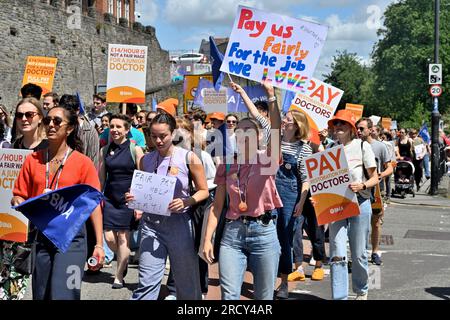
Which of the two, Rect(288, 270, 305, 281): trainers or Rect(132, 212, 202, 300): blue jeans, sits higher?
Rect(132, 212, 202, 300): blue jeans

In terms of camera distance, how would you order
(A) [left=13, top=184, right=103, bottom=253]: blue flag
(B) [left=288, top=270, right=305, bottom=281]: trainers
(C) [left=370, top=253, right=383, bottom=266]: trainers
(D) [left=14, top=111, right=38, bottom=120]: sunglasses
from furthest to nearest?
1. (C) [left=370, top=253, right=383, bottom=266]: trainers
2. (B) [left=288, top=270, right=305, bottom=281]: trainers
3. (D) [left=14, top=111, right=38, bottom=120]: sunglasses
4. (A) [left=13, top=184, right=103, bottom=253]: blue flag

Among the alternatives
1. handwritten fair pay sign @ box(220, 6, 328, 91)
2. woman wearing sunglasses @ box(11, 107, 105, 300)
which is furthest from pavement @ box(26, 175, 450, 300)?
woman wearing sunglasses @ box(11, 107, 105, 300)

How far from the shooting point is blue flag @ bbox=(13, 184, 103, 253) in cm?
486

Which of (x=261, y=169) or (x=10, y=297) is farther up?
(x=261, y=169)

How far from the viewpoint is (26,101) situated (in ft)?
19.7

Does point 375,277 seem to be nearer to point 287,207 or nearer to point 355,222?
point 287,207

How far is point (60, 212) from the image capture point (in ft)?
16.1

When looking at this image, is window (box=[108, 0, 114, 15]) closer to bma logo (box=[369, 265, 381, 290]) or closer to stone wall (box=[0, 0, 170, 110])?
stone wall (box=[0, 0, 170, 110])

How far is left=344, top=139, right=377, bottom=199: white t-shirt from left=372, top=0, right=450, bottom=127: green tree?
5310cm

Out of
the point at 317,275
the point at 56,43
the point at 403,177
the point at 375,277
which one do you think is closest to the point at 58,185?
the point at 317,275

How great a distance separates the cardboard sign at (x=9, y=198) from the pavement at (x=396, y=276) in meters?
1.88
